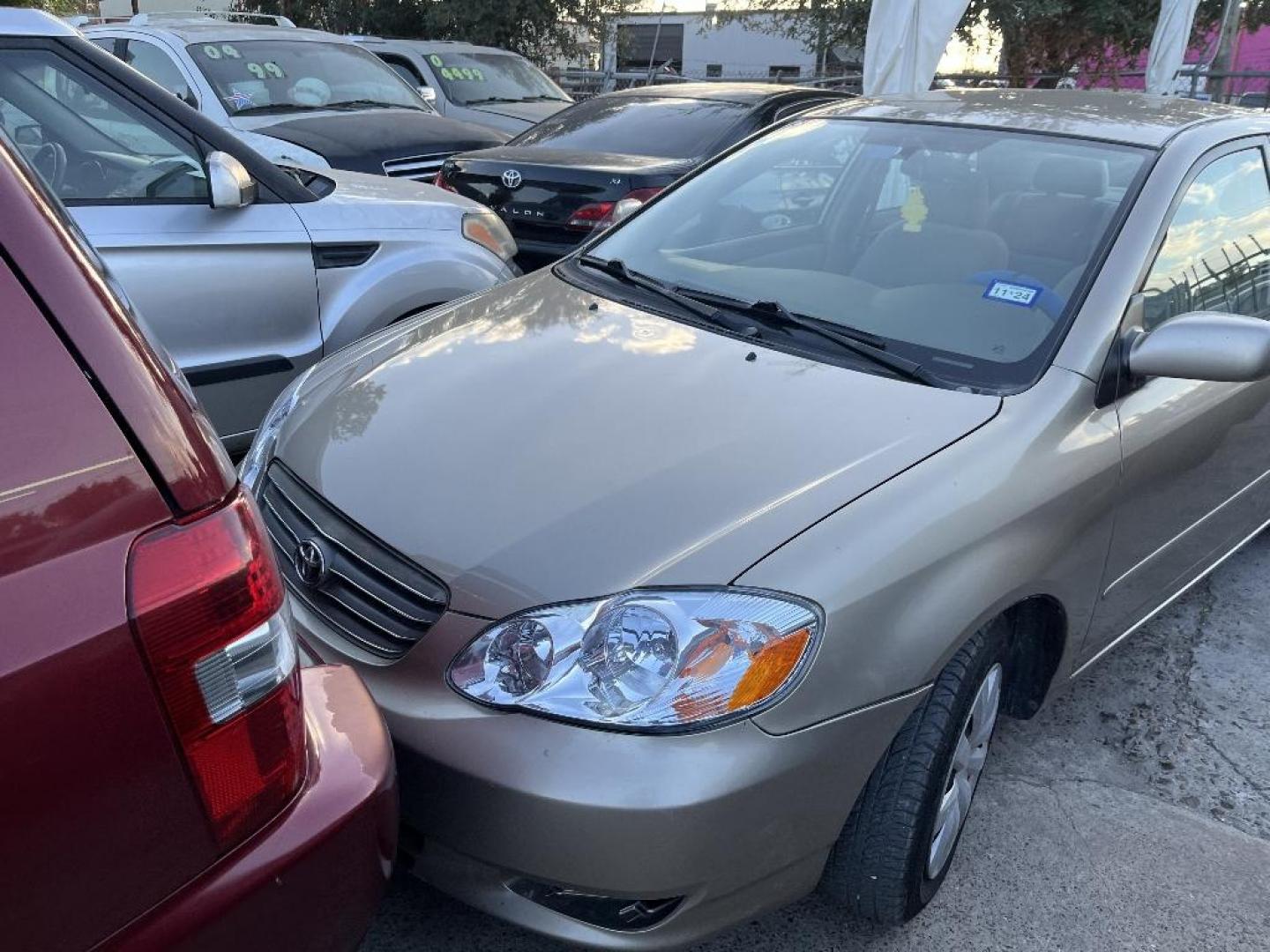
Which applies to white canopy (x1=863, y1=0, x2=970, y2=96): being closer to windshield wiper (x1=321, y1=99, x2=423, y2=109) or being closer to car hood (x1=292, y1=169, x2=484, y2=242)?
windshield wiper (x1=321, y1=99, x2=423, y2=109)

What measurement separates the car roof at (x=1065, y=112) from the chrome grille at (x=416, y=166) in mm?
4582

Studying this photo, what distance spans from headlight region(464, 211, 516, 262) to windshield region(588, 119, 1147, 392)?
1.21 metres

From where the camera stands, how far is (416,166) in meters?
7.85

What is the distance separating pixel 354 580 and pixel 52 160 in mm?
2278

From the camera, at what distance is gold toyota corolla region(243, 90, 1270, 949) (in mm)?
1876

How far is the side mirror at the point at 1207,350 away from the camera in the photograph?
2420 millimetres

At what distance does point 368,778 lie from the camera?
1.60 meters

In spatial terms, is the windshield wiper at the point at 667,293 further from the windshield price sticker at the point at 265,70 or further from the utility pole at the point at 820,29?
the utility pole at the point at 820,29

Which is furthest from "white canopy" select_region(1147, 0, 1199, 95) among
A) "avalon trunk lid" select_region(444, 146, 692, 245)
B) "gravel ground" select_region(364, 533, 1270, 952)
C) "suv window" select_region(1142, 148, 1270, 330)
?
"gravel ground" select_region(364, 533, 1270, 952)

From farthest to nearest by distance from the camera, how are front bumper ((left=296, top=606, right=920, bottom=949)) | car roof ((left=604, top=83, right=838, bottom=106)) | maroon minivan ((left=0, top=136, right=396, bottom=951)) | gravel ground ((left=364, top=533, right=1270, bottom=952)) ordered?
car roof ((left=604, top=83, right=838, bottom=106)) < gravel ground ((left=364, top=533, right=1270, bottom=952)) < front bumper ((left=296, top=606, right=920, bottom=949)) < maroon minivan ((left=0, top=136, right=396, bottom=951))

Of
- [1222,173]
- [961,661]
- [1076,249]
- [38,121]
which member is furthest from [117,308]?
[1222,173]

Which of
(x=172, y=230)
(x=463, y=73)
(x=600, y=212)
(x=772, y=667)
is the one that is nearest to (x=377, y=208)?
(x=172, y=230)

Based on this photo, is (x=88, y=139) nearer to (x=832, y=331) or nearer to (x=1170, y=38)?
(x=832, y=331)

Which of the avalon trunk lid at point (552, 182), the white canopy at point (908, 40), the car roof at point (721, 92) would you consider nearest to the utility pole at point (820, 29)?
the white canopy at point (908, 40)
